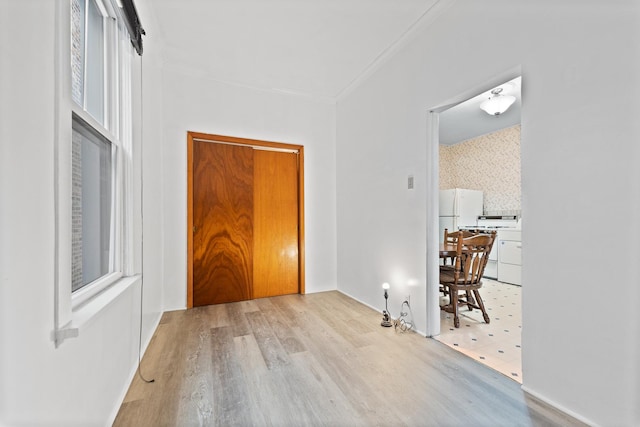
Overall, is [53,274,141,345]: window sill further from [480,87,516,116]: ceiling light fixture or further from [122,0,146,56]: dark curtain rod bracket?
[480,87,516,116]: ceiling light fixture

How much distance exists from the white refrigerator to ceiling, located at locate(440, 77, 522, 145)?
1080 millimetres

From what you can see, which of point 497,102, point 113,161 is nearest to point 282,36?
point 113,161

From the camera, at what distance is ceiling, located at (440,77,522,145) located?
359 centimetres

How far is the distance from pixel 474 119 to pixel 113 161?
187 inches

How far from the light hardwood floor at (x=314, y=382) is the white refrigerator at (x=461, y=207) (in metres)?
3.44

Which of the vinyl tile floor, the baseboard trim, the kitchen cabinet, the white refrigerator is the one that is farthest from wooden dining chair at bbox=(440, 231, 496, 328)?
the white refrigerator

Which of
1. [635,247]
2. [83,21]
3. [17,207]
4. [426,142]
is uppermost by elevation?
[83,21]

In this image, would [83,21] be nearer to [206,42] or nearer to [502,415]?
[206,42]

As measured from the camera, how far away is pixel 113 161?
1669mm

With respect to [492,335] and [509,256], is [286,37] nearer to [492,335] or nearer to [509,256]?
[492,335]

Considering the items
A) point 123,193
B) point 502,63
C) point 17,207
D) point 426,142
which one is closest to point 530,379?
point 426,142

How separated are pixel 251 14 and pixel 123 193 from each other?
1756 millimetres

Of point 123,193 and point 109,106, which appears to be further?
point 123,193

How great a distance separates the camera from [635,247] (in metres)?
1.18
